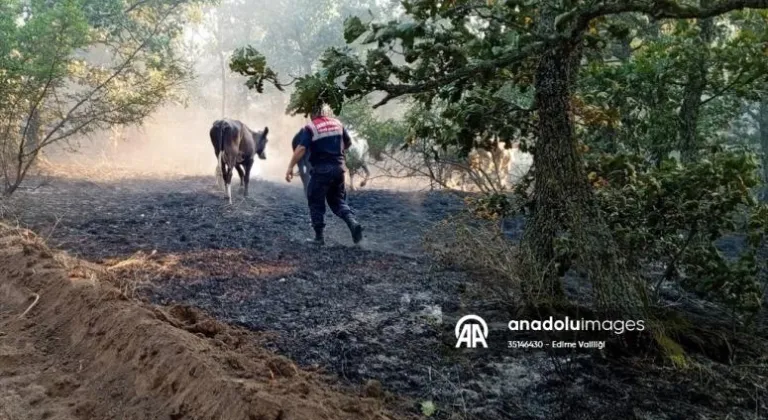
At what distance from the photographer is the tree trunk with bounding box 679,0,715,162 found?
5.51m

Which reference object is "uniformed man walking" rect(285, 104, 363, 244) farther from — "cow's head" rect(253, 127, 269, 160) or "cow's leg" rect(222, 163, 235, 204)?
"cow's head" rect(253, 127, 269, 160)

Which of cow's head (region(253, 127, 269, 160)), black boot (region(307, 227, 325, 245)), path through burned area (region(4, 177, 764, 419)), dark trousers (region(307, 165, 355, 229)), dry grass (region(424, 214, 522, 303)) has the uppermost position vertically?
cow's head (region(253, 127, 269, 160))

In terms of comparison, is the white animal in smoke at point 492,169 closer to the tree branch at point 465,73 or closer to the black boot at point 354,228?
the tree branch at point 465,73

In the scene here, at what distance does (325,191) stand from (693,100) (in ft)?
14.1

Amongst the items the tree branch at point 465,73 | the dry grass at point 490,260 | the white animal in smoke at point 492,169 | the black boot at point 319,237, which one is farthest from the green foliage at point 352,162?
the tree branch at point 465,73

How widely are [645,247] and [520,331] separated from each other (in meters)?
1.16

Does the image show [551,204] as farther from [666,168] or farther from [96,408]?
[96,408]

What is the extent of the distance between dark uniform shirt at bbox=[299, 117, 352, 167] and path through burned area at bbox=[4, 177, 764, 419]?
3.73 ft

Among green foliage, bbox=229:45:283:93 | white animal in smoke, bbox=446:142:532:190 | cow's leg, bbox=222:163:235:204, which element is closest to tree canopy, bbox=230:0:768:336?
green foliage, bbox=229:45:283:93

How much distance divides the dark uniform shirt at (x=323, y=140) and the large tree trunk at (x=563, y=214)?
3.72 m

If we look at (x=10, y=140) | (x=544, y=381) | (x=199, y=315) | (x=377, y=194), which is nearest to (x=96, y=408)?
(x=199, y=315)

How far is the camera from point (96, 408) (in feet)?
10.3

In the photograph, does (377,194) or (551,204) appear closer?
(551,204)

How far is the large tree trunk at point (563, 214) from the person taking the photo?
3619 mm
